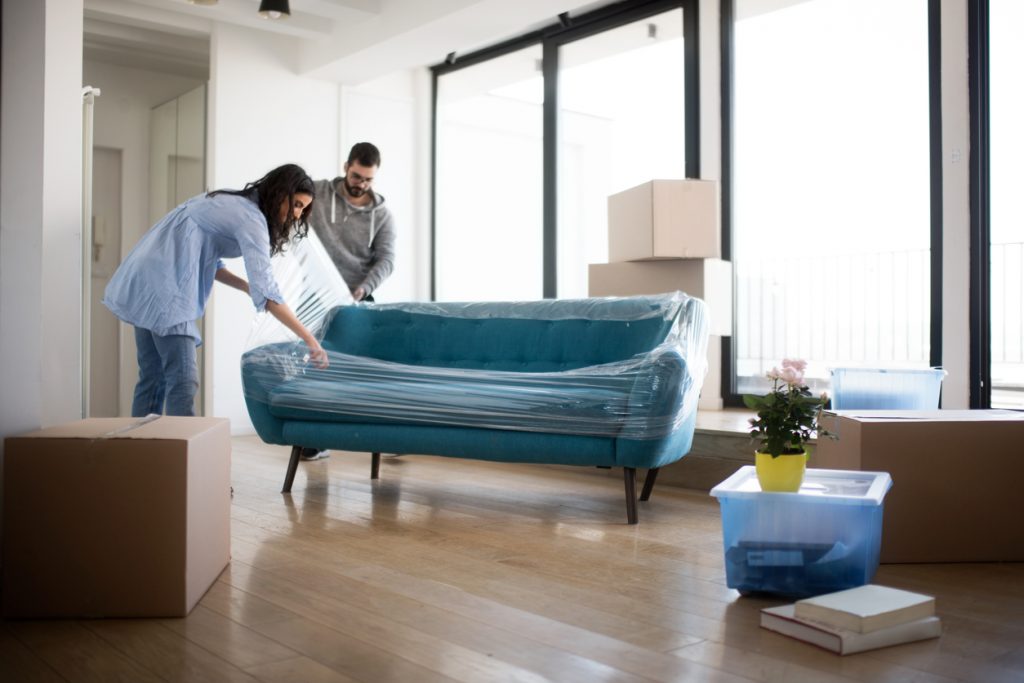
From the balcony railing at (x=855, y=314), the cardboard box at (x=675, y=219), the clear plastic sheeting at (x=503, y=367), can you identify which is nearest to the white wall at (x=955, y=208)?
the balcony railing at (x=855, y=314)

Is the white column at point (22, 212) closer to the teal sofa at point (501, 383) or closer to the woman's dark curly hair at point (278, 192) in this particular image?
the woman's dark curly hair at point (278, 192)

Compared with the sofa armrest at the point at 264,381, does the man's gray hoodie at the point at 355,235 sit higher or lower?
higher

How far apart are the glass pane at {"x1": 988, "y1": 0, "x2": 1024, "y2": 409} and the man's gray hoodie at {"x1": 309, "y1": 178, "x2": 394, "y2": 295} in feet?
7.93

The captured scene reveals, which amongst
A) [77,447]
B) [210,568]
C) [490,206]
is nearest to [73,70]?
[77,447]

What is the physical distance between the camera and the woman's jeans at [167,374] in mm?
2701

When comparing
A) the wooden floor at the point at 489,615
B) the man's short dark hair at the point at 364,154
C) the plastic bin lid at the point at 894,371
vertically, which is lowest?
the wooden floor at the point at 489,615

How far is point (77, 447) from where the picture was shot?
1639 millimetres

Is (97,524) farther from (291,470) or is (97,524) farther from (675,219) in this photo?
(675,219)

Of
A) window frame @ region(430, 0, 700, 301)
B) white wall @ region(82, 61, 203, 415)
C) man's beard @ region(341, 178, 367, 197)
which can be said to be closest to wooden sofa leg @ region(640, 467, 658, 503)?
man's beard @ region(341, 178, 367, 197)

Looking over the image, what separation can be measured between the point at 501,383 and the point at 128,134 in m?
4.08

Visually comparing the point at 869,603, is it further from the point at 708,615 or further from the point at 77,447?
the point at 77,447

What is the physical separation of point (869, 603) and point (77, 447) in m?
1.41

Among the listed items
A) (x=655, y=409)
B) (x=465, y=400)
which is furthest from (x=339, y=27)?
(x=655, y=409)

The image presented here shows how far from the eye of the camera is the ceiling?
443 cm
